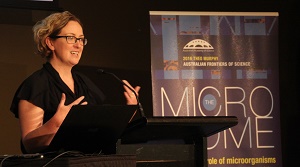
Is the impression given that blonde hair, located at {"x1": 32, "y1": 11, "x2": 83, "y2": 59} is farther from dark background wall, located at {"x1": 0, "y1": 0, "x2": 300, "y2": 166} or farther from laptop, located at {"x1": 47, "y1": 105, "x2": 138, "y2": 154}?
dark background wall, located at {"x1": 0, "y1": 0, "x2": 300, "y2": 166}

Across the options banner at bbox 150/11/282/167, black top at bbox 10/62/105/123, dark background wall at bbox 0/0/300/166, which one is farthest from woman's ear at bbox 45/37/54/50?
banner at bbox 150/11/282/167

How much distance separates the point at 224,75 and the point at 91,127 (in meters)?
2.72

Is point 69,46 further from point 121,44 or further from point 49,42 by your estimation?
point 121,44

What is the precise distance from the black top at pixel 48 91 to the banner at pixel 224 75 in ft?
5.86

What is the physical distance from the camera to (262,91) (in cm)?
489

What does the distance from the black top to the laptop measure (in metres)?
0.39

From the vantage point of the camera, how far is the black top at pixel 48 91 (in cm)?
274

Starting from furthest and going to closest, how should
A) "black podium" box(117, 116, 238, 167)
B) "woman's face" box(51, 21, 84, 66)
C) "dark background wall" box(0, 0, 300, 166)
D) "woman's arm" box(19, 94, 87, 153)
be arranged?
"dark background wall" box(0, 0, 300, 166), "woman's face" box(51, 21, 84, 66), "black podium" box(117, 116, 238, 167), "woman's arm" box(19, 94, 87, 153)

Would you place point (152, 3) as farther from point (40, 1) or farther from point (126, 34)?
point (40, 1)

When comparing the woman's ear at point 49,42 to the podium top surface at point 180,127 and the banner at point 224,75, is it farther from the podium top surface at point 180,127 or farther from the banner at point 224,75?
→ the banner at point 224,75

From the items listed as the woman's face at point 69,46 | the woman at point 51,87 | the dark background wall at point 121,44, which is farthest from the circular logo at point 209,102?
the woman's face at point 69,46

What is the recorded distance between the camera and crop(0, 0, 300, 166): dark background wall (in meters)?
4.52

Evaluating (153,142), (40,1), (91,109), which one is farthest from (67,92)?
(40,1)

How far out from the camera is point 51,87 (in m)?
2.83
